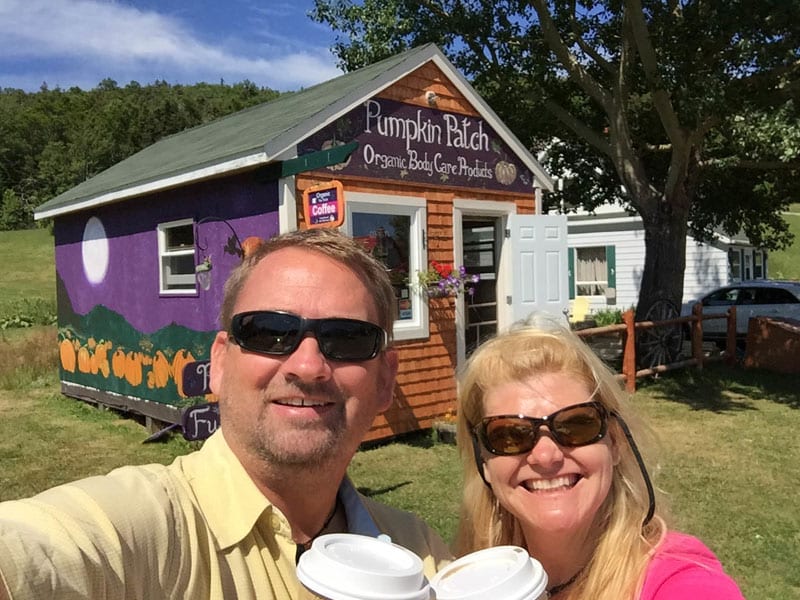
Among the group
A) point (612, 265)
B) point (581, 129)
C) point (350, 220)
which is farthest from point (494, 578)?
point (612, 265)

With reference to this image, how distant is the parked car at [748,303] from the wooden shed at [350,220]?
833 cm

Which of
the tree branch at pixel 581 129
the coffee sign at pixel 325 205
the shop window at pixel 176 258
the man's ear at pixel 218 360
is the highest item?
the tree branch at pixel 581 129

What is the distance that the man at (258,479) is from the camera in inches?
43.8

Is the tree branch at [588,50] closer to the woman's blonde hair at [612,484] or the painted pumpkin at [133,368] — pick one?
the painted pumpkin at [133,368]

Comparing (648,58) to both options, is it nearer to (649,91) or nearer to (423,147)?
(649,91)

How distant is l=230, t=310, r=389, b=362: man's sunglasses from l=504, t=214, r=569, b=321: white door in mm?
7441

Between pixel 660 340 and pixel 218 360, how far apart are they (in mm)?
11887

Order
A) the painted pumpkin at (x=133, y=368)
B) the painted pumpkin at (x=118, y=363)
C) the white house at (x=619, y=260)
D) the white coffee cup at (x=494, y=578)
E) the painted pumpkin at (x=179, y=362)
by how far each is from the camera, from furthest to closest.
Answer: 1. the white house at (x=619, y=260)
2. the painted pumpkin at (x=118, y=363)
3. the painted pumpkin at (x=133, y=368)
4. the painted pumpkin at (x=179, y=362)
5. the white coffee cup at (x=494, y=578)

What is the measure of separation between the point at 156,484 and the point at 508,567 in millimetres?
683

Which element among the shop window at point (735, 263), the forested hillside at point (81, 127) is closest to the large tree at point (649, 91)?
the shop window at point (735, 263)

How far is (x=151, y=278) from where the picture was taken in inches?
358

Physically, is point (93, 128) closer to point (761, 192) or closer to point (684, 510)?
point (761, 192)

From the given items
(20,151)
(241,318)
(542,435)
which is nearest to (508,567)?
(542,435)

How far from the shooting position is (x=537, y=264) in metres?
9.19
